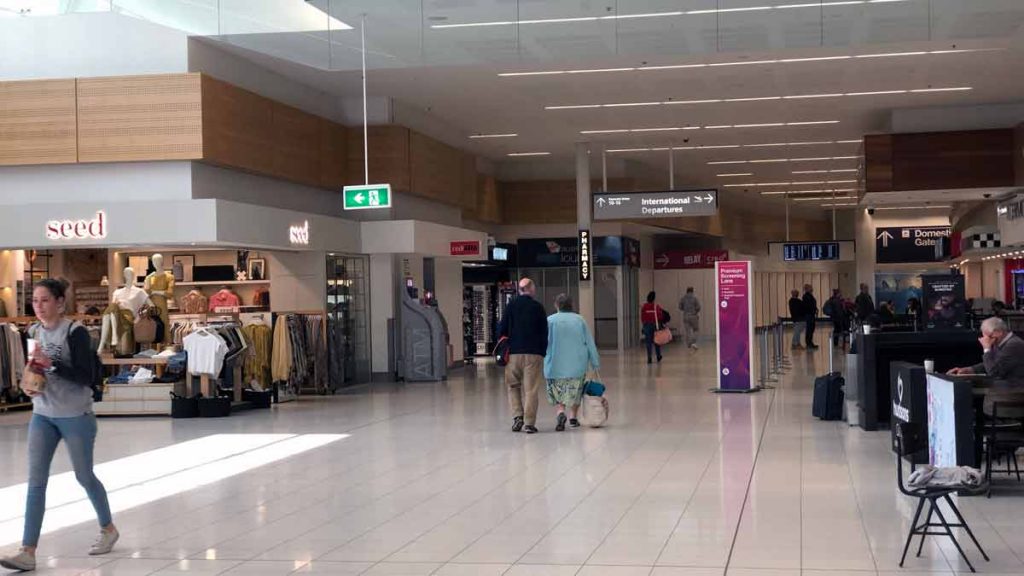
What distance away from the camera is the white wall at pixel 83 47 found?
1569 cm

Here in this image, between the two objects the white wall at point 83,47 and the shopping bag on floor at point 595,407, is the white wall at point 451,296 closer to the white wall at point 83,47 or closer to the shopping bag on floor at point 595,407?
the white wall at point 83,47

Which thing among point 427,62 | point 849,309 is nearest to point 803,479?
point 427,62

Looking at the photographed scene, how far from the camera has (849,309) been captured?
114 ft

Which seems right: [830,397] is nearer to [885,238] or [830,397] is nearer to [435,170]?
[435,170]

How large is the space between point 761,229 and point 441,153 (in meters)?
24.0

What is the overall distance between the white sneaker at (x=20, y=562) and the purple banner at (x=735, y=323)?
11.4 metres

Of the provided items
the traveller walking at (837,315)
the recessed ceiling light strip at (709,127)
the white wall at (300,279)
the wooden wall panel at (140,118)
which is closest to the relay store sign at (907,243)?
the traveller walking at (837,315)

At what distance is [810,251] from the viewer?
3847 cm

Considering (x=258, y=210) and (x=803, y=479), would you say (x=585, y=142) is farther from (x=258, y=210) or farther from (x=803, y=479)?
(x=803, y=479)

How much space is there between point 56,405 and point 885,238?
130 feet

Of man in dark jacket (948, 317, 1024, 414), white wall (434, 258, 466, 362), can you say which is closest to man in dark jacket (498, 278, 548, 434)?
man in dark jacket (948, 317, 1024, 414)

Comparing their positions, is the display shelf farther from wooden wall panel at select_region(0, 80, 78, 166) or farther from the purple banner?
the purple banner

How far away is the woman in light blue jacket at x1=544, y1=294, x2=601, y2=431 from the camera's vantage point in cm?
1284

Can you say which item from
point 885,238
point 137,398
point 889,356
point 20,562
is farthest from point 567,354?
point 885,238
